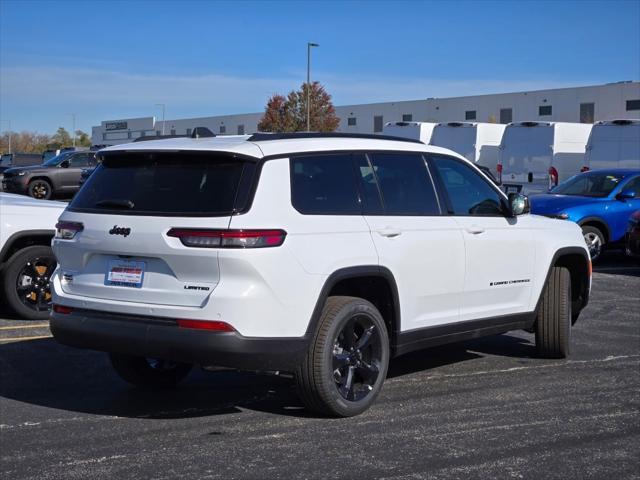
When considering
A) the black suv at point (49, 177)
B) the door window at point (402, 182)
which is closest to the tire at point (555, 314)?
the door window at point (402, 182)

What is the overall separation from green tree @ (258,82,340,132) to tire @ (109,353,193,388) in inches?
2236

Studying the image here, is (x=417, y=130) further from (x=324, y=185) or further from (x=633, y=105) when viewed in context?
(x=633, y=105)

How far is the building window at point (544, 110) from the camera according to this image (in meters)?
52.9

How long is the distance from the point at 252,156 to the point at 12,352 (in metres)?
3.78

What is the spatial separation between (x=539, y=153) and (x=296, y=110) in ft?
138

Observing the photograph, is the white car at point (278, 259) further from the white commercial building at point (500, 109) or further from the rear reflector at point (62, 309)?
the white commercial building at point (500, 109)

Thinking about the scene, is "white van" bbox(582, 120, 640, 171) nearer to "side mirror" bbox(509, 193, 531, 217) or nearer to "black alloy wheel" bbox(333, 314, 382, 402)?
"side mirror" bbox(509, 193, 531, 217)

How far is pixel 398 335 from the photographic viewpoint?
6.35 metres

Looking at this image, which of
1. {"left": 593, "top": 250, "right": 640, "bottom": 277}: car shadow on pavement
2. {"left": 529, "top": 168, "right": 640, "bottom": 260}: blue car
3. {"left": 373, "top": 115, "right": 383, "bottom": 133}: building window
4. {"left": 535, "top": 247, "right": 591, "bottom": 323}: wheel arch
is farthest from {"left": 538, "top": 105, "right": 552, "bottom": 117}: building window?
{"left": 535, "top": 247, "right": 591, "bottom": 323}: wheel arch

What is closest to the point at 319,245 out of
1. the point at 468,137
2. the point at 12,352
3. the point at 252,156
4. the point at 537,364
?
the point at 252,156

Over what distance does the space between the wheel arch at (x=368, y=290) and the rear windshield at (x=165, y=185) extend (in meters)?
0.85

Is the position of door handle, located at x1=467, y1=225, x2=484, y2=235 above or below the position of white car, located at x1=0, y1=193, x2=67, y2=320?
above

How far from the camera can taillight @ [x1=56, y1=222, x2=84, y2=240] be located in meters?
5.93

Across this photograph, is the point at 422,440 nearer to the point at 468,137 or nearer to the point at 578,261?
the point at 578,261
